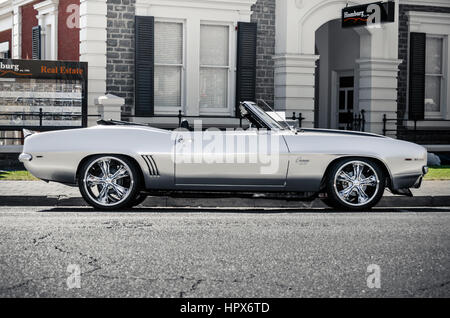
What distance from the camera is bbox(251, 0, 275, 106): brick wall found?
17219 mm

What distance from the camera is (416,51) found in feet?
60.2

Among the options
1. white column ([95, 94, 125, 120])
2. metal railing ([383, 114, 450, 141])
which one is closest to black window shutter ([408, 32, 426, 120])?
metal railing ([383, 114, 450, 141])

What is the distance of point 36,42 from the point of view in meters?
19.0

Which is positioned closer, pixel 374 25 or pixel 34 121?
pixel 34 121

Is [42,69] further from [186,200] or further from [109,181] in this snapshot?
[109,181]

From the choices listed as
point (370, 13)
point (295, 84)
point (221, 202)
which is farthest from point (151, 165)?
point (370, 13)

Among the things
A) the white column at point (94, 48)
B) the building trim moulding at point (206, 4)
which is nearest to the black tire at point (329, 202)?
the white column at point (94, 48)

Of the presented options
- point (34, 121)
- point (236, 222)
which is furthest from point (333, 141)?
point (34, 121)

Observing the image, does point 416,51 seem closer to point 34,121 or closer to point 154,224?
point 34,121

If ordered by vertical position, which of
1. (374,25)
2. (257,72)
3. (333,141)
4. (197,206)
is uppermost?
(374,25)

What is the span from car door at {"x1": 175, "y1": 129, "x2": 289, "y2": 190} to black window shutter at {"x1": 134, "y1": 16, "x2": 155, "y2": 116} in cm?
755

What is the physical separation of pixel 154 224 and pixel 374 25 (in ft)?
38.7

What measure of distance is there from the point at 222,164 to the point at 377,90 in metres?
10.5

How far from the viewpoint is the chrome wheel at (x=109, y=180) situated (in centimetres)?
863
